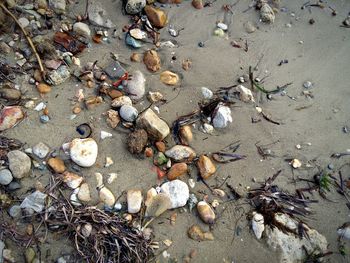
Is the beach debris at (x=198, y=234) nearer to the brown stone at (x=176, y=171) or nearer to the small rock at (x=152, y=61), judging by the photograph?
the brown stone at (x=176, y=171)

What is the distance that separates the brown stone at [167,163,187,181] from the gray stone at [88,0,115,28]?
65.9 inches

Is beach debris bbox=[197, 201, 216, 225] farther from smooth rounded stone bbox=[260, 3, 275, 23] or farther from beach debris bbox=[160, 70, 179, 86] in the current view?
smooth rounded stone bbox=[260, 3, 275, 23]

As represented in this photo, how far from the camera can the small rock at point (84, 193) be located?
2748 mm

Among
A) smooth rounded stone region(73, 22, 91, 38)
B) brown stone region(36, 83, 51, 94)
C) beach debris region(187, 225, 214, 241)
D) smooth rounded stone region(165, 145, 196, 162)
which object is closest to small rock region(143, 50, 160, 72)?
smooth rounded stone region(73, 22, 91, 38)

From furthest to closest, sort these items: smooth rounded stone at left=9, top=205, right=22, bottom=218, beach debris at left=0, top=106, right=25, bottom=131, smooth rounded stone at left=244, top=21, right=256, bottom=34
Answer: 1. smooth rounded stone at left=244, top=21, right=256, bottom=34
2. beach debris at left=0, top=106, right=25, bottom=131
3. smooth rounded stone at left=9, top=205, right=22, bottom=218

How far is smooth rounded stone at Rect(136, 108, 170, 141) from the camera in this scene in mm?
2959

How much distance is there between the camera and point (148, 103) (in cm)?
322

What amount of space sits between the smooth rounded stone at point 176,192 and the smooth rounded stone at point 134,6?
1883 mm

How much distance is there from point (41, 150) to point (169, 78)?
1372 millimetres

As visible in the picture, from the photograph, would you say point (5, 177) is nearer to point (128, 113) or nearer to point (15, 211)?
point (15, 211)

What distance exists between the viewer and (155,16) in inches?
140

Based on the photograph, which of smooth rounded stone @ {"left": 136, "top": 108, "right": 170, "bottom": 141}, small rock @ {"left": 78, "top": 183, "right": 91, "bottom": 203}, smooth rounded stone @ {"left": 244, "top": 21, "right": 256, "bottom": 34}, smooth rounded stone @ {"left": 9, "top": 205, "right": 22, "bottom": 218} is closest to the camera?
smooth rounded stone @ {"left": 9, "top": 205, "right": 22, "bottom": 218}

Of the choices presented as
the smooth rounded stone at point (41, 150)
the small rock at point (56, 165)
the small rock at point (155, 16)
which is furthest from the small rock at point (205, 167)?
the small rock at point (155, 16)

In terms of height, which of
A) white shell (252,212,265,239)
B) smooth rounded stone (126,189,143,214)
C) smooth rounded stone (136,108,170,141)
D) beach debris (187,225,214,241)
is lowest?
beach debris (187,225,214,241)
